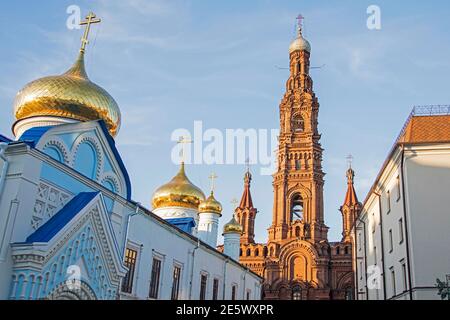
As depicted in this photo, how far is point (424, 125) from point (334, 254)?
26.9m

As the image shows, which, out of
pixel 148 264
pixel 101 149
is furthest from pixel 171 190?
pixel 101 149

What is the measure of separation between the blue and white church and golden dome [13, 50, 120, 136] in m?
0.03

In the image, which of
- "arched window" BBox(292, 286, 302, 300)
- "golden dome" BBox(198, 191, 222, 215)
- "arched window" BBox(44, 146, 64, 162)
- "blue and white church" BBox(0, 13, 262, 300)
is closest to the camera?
"blue and white church" BBox(0, 13, 262, 300)

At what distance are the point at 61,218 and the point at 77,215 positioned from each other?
38 cm

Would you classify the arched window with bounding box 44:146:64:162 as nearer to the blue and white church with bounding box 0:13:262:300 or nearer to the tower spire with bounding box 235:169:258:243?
the blue and white church with bounding box 0:13:262:300

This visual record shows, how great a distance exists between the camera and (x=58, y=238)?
1035 cm

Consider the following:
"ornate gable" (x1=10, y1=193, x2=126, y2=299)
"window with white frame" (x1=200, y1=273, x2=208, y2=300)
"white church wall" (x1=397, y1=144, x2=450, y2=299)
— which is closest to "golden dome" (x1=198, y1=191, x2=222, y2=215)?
"window with white frame" (x1=200, y1=273, x2=208, y2=300)

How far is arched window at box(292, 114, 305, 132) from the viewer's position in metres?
48.0

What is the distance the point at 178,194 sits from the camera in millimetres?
26016

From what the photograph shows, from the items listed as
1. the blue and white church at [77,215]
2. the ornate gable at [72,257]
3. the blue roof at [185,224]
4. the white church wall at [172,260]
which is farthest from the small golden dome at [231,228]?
the ornate gable at [72,257]

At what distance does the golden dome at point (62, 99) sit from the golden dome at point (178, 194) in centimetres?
1231

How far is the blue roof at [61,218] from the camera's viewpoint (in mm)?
10164

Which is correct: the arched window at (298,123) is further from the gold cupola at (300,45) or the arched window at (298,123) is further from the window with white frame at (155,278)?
the window with white frame at (155,278)

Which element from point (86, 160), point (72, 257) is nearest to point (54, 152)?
point (86, 160)
